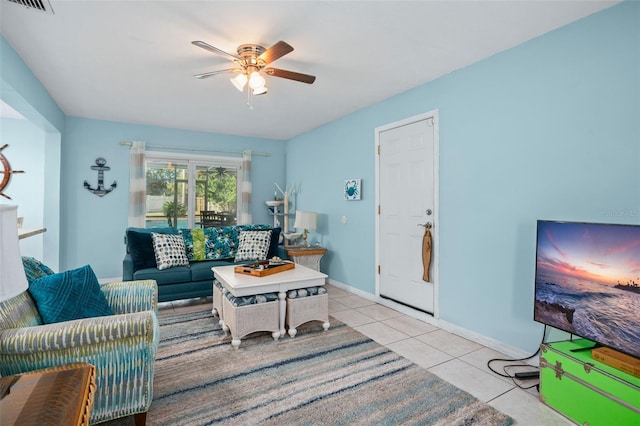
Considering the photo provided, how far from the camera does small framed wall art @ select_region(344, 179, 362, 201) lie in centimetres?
433

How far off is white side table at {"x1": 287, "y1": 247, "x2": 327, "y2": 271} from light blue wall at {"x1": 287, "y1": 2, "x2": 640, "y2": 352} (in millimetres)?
1999

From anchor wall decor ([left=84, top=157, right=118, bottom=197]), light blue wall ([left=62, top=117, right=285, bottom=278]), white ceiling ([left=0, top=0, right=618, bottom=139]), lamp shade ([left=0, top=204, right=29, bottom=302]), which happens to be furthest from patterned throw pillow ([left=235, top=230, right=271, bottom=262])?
lamp shade ([left=0, top=204, right=29, bottom=302])

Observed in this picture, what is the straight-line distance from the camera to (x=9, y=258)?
95cm

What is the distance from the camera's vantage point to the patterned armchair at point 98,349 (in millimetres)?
1415

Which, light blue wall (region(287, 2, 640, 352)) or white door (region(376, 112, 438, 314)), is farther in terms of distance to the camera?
white door (region(376, 112, 438, 314))

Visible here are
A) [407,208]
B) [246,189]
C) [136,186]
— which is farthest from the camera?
[246,189]

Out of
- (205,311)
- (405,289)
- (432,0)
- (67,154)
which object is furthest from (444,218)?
(67,154)

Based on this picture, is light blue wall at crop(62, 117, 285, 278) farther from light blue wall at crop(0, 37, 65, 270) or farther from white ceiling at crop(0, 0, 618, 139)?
white ceiling at crop(0, 0, 618, 139)

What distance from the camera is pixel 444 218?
318cm

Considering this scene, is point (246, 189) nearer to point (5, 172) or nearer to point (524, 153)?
point (5, 172)

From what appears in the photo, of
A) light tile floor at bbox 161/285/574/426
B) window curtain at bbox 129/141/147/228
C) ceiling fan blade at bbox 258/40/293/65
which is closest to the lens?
light tile floor at bbox 161/285/574/426

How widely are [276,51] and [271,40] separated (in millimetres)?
280

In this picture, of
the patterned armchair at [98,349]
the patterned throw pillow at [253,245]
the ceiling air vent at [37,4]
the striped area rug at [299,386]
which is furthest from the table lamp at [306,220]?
the ceiling air vent at [37,4]

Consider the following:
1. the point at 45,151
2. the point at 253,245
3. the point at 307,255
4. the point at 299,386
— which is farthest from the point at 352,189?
the point at 45,151
